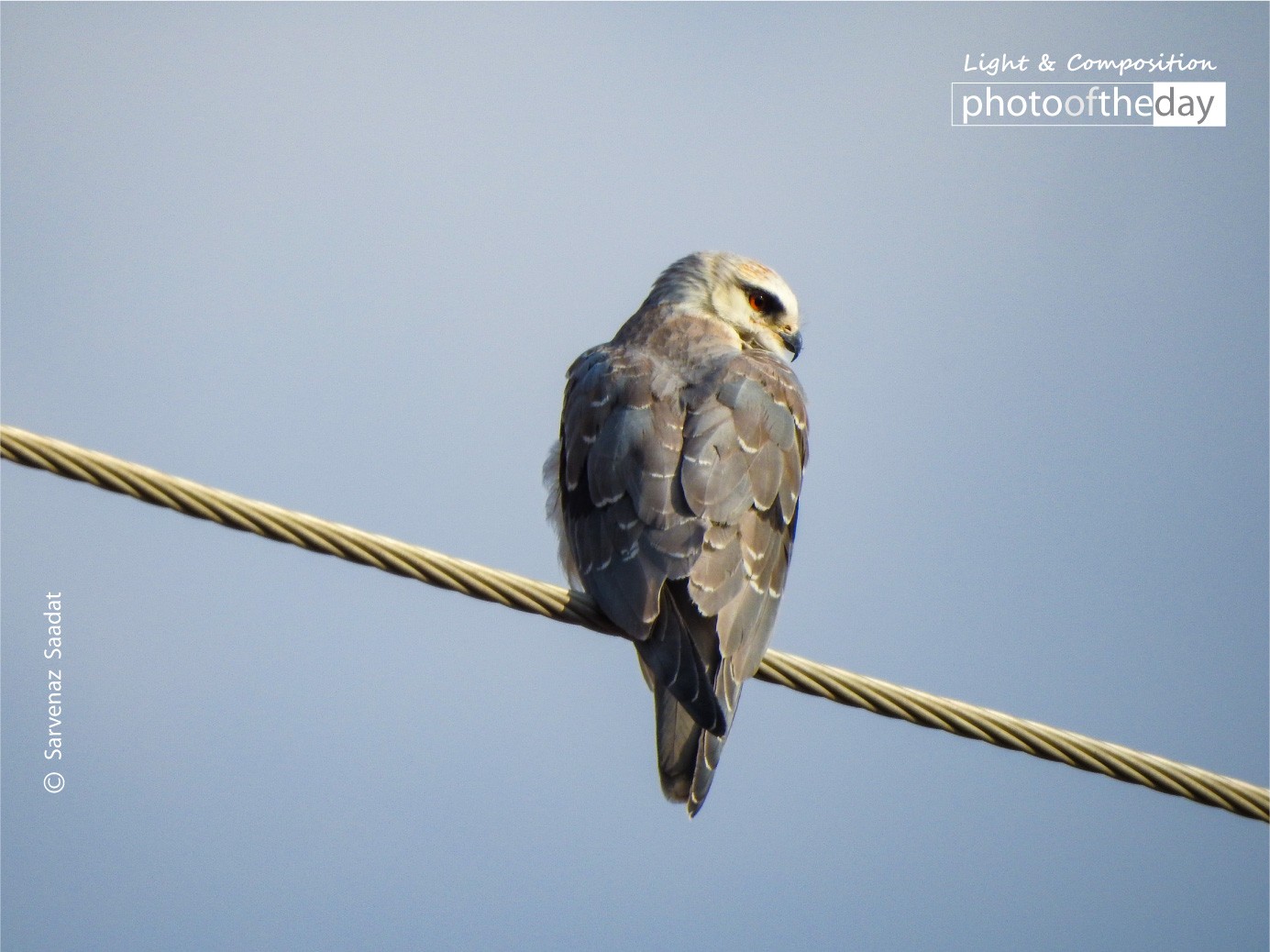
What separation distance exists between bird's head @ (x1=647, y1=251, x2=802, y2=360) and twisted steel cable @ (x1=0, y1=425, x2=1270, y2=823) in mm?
3547

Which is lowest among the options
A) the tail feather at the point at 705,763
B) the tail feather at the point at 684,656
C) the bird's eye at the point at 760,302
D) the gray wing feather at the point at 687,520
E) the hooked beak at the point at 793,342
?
the tail feather at the point at 705,763

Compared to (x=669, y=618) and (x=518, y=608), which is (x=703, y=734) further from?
(x=518, y=608)

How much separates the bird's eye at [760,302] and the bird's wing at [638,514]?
1.49 metres

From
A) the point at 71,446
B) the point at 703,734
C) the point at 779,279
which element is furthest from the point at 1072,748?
the point at 779,279

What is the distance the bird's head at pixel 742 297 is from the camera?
7141mm

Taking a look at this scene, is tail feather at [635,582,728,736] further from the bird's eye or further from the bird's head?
the bird's eye

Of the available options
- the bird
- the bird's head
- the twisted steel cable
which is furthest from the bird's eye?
the twisted steel cable

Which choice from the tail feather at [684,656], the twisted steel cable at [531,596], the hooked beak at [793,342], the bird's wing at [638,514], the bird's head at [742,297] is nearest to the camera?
the twisted steel cable at [531,596]

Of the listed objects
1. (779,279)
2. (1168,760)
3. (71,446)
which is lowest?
(1168,760)

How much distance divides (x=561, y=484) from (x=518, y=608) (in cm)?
207

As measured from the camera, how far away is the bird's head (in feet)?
23.4

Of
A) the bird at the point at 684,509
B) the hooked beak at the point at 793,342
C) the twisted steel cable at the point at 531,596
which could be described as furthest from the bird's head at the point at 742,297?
the twisted steel cable at the point at 531,596

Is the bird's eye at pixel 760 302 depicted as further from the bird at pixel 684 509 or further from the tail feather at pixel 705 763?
the tail feather at pixel 705 763

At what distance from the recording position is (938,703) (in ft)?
11.6
